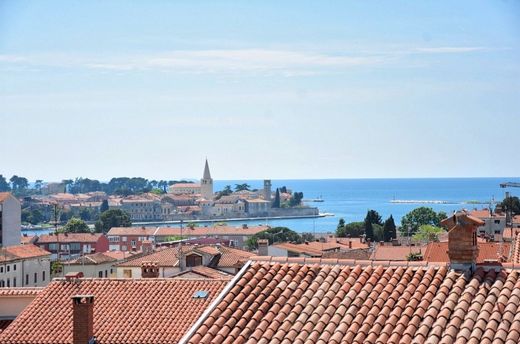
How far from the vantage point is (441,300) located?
902 centimetres

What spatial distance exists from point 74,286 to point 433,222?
10253cm

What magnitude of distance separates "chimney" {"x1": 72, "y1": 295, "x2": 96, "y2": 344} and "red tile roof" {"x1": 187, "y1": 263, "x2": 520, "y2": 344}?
762 cm

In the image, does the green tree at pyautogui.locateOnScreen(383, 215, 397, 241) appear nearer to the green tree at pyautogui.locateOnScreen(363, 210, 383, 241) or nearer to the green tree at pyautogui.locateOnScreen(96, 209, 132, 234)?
the green tree at pyautogui.locateOnScreen(363, 210, 383, 241)

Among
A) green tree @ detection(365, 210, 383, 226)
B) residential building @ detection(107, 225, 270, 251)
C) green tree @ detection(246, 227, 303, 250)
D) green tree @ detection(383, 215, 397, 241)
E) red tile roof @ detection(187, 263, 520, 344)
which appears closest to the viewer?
red tile roof @ detection(187, 263, 520, 344)

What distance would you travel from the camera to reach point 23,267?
55969mm

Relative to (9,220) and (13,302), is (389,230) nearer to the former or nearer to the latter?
(9,220)

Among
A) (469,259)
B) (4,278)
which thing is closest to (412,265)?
(469,259)

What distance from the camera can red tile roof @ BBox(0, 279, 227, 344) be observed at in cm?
1928

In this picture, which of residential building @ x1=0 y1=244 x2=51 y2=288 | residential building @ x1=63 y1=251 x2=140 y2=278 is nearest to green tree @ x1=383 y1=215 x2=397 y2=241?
residential building @ x1=63 y1=251 x2=140 y2=278

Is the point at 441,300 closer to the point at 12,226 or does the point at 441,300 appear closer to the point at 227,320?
the point at 227,320

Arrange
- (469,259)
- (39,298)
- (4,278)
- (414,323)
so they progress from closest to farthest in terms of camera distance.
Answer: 1. (414,323)
2. (469,259)
3. (39,298)
4. (4,278)

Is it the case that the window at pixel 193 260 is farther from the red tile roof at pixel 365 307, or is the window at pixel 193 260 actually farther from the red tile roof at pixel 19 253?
the red tile roof at pixel 365 307

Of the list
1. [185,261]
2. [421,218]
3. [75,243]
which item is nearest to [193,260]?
[185,261]

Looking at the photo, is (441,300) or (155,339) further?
(155,339)
